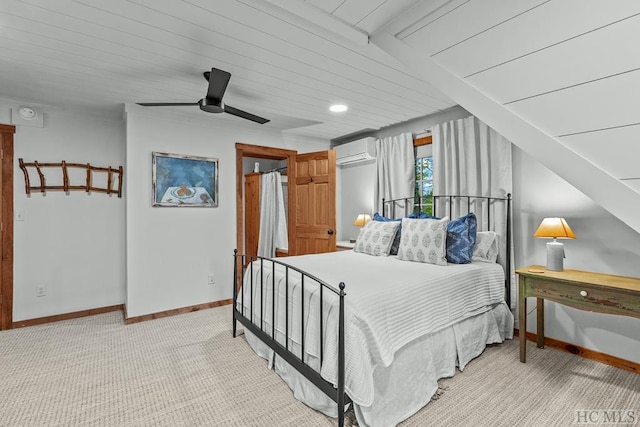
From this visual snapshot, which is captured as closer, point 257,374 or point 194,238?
point 257,374

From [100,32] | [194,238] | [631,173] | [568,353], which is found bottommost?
[568,353]

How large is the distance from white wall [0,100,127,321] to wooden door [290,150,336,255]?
226cm

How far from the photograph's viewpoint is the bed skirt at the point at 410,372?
1.77m

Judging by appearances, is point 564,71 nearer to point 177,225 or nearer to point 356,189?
point 177,225

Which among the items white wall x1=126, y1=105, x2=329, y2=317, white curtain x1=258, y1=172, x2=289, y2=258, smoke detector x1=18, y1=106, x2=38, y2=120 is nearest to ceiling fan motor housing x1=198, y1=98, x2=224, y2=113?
white wall x1=126, y1=105, x2=329, y2=317

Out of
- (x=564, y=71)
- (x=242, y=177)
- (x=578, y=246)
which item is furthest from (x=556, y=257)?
(x=242, y=177)

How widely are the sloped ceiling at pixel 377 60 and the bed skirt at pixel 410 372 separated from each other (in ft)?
4.31

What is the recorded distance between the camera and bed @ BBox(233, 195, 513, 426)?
1718mm

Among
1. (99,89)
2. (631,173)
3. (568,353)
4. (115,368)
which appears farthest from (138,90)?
(568,353)

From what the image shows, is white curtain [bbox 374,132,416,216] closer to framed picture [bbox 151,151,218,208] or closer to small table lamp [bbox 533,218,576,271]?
small table lamp [bbox 533,218,576,271]

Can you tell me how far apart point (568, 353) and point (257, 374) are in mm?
2578

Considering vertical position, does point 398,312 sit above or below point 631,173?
below

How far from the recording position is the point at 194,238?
389 centimetres

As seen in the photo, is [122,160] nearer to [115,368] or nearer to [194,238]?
[194,238]
